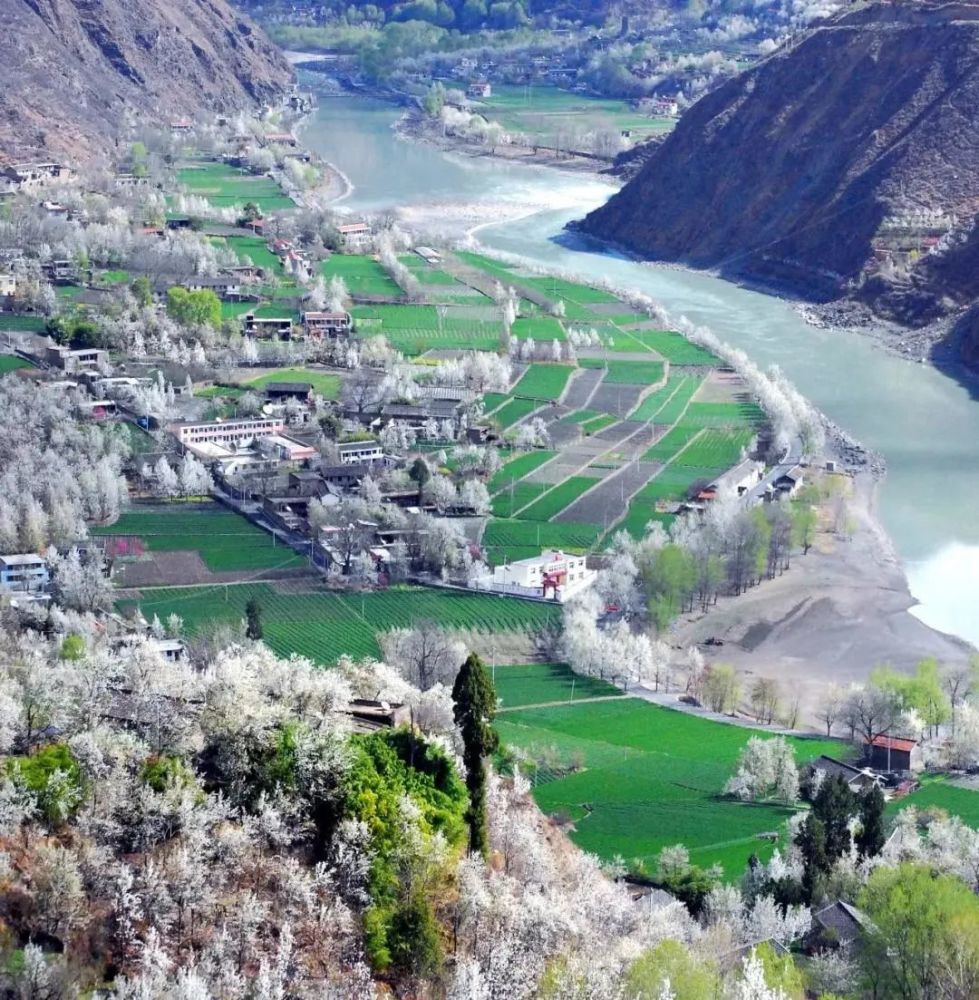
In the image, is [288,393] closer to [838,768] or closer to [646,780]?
[646,780]

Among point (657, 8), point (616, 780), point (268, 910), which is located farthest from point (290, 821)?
point (657, 8)

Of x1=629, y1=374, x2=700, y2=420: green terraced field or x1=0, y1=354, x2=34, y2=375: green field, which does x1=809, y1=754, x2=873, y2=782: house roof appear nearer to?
x1=629, y1=374, x2=700, y2=420: green terraced field

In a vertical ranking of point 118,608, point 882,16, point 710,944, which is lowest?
point 118,608

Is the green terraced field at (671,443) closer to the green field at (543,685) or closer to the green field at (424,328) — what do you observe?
Answer: the green field at (424,328)

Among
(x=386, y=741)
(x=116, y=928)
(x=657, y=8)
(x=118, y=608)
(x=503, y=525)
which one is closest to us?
(x=116, y=928)

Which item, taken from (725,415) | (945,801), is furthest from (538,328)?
(945,801)

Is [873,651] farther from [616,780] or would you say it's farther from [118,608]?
[118,608]

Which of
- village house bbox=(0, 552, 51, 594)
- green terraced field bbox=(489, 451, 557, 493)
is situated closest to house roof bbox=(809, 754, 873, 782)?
village house bbox=(0, 552, 51, 594)
